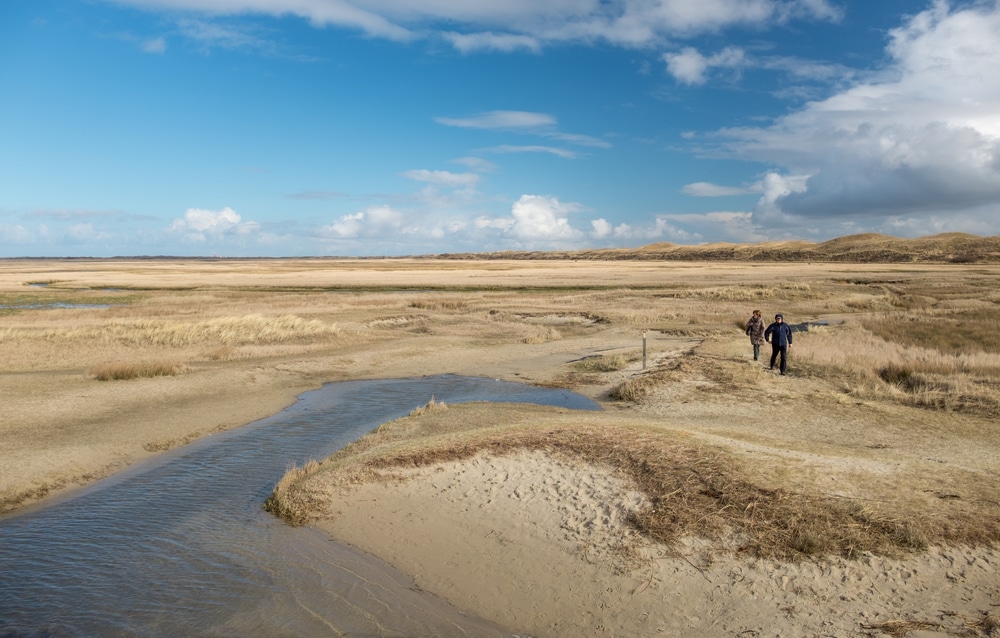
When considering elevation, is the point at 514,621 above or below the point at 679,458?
below

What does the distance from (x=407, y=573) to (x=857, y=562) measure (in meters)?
5.71

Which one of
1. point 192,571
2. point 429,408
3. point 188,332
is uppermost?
→ point 188,332

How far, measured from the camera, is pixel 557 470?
11453 millimetres

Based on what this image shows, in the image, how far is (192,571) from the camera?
8648 mm

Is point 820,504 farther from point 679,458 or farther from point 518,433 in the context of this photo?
point 518,433

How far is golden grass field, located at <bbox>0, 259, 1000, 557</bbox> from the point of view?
954 centimetres

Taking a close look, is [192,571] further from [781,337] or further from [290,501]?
[781,337]

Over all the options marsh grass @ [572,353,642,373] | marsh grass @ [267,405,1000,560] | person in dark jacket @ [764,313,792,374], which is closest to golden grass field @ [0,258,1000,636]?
marsh grass @ [267,405,1000,560]

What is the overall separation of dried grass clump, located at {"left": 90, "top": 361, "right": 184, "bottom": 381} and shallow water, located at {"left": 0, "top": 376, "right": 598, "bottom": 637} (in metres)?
9.44

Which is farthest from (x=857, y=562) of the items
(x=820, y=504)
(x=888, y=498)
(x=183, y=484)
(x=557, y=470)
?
(x=183, y=484)

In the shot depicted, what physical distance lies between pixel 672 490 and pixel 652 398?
29.8 ft

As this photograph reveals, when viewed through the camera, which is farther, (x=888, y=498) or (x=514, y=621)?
(x=888, y=498)

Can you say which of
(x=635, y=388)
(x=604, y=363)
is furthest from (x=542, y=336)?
(x=635, y=388)

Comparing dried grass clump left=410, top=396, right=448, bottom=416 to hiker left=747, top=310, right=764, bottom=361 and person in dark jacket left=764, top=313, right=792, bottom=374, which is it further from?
hiker left=747, top=310, right=764, bottom=361
